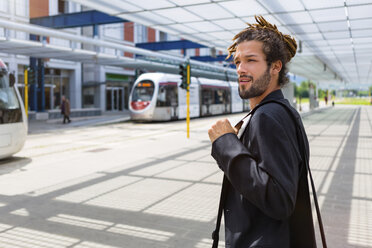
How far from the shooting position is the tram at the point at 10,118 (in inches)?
371

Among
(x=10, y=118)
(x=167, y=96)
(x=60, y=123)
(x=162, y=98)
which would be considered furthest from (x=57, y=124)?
(x=10, y=118)

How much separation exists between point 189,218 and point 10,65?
26453 mm

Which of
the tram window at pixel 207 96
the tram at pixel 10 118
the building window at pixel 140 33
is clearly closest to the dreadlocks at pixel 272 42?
the tram at pixel 10 118

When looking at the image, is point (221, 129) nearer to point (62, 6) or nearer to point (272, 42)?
point (272, 42)

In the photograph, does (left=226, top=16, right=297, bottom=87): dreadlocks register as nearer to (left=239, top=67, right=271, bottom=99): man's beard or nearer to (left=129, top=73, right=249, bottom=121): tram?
(left=239, top=67, right=271, bottom=99): man's beard

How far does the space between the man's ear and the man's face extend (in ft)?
0.08

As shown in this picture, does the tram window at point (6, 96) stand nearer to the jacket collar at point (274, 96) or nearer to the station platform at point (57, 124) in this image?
the station platform at point (57, 124)

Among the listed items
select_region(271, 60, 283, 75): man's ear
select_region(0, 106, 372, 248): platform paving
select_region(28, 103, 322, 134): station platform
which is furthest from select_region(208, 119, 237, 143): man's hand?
select_region(28, 103, 322, 134): station platform

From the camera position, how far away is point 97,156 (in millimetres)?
10578

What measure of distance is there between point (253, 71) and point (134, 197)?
4.95m

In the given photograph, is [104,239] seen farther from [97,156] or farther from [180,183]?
[97,156]

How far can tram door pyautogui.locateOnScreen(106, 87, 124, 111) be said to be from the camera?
132 feet

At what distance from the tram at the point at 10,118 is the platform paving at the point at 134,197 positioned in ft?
1.40

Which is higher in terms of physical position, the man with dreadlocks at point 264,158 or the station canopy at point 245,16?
the station canopy at point 245,16
